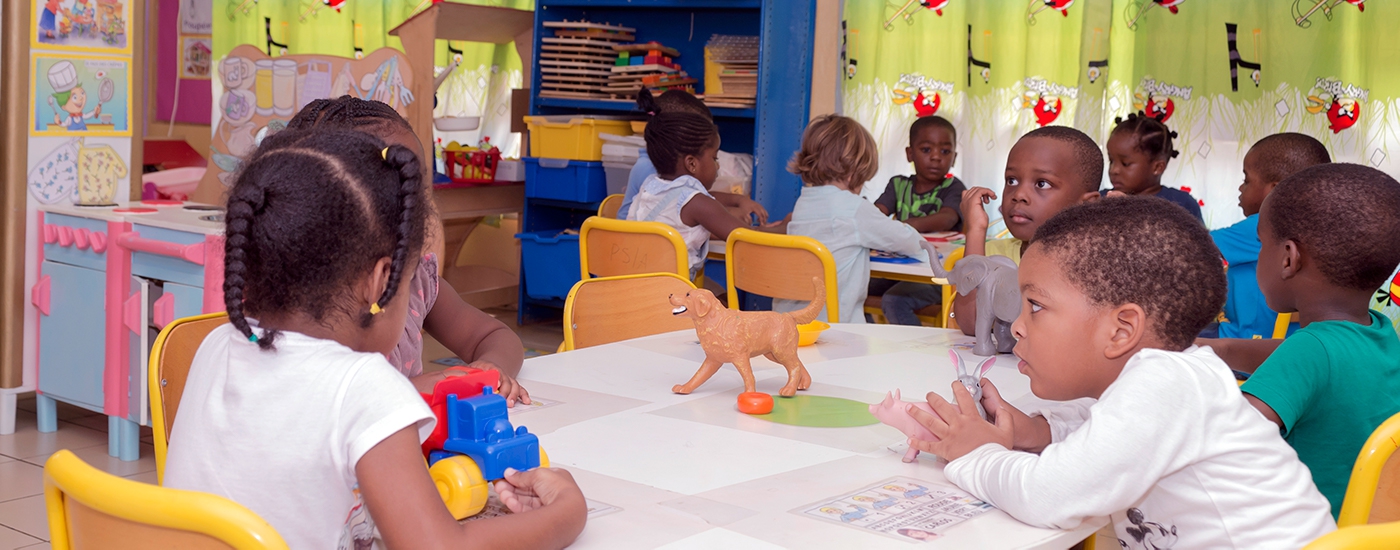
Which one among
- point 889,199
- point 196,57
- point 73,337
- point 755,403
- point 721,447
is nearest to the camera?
point 721,447

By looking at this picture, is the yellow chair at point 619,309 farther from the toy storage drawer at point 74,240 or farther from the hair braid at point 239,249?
the toy storage drawer at point 74,240

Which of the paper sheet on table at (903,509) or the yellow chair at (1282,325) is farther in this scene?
the yellow chair at (1282,325)

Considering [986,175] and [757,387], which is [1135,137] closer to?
[986,175]

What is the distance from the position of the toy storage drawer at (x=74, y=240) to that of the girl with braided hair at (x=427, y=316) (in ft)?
5.85

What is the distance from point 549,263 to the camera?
509cm

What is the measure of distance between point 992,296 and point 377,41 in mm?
5194

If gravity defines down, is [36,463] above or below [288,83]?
below

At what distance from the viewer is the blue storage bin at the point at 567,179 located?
504 centimetres

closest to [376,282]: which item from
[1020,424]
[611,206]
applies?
[1020,424]

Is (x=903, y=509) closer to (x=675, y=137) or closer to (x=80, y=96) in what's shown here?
(x=675, y=137)

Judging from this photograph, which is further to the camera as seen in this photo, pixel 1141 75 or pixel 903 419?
pixel 1141 75

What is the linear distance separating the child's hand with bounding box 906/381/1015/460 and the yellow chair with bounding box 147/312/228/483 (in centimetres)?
90

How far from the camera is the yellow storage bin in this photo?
5.00 metres

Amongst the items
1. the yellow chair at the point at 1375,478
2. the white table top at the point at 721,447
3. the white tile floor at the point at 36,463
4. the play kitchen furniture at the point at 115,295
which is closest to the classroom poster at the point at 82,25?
the play kitchen furniture at the point at 115,295
